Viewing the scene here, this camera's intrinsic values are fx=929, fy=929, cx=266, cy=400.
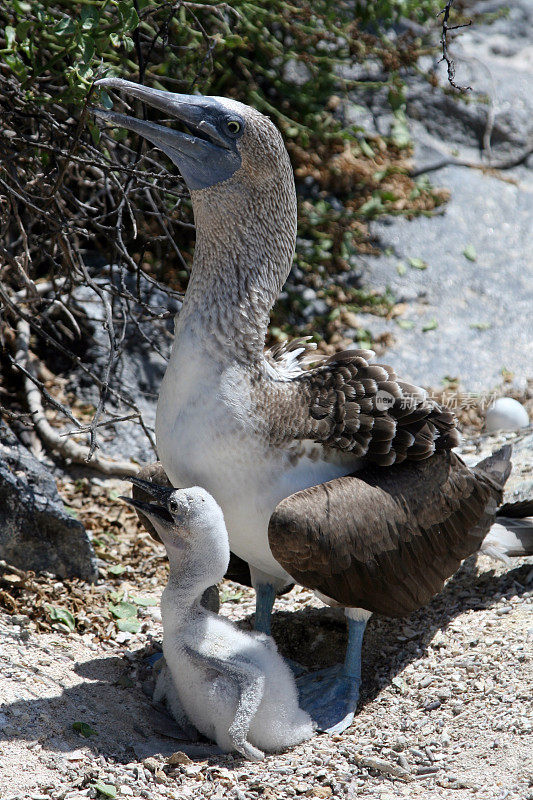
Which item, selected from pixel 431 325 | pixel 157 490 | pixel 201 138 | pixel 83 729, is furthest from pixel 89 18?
pixel 431 325

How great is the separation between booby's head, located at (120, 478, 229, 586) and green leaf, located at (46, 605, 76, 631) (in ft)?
2.89

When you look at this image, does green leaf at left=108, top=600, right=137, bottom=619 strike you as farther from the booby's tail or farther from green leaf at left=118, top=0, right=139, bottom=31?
green leaf at left=118, top=0, right=139, bottom=31

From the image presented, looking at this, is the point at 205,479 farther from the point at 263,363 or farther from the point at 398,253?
the point at 398,253

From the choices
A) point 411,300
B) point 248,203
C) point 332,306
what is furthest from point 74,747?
point 411,300

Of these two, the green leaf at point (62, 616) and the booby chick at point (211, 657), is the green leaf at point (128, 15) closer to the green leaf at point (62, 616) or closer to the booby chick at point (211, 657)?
the booby chick at point (211, 657)

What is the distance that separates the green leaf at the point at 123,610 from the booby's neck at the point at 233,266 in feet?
5.25

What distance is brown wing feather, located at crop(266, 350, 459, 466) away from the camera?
3.87m

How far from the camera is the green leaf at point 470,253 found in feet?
27.9

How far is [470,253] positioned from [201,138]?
519 cm

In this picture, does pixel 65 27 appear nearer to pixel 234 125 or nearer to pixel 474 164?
pixel 234 125

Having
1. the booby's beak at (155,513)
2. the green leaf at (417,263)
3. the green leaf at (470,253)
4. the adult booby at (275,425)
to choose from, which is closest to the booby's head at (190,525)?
the booby's beak at (155,513)

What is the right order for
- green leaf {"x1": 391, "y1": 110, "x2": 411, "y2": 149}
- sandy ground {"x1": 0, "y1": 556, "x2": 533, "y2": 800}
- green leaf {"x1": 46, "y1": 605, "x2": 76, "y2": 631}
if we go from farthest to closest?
green leaf {"x1": 391, "y1": 110, "x2": 411, "y2": 149}
green leaf {"x1": 46, "y1": 605, "x2": 76, "y2": 631}
sandy ground {"x1": 0, "y1": 556, "x2": 533, "y2": 800}

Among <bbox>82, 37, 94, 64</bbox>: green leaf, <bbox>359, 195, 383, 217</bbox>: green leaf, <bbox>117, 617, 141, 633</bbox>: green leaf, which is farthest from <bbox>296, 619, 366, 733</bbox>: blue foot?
<bbox>359, 195, 383, 217</bbox>: green leaf

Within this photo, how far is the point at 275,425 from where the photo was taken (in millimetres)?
3777
